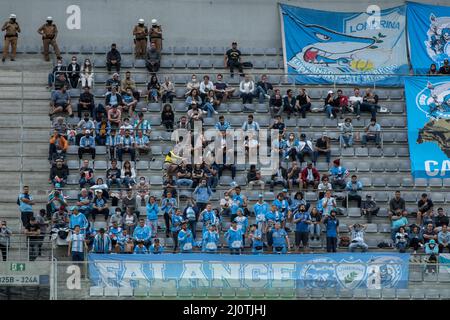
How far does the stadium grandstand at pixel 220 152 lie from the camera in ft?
70.3

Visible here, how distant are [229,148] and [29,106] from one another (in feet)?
17.2

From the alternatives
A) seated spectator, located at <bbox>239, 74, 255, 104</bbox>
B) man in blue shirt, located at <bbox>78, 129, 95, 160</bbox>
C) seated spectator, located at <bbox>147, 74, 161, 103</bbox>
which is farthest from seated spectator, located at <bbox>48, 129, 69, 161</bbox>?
seated spectator, located at <bbox>239, 74, 255, 104</bbox>

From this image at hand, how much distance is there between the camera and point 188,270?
20891mm

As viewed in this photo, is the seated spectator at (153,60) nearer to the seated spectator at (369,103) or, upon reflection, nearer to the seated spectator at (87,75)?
the seated spectator at (87,75)

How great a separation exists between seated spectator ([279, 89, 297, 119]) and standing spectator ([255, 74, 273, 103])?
545 mm

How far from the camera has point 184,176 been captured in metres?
26.5

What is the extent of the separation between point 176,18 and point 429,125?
745 cm

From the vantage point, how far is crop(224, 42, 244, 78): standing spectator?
30.4 metres

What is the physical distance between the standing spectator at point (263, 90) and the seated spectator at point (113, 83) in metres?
3.37

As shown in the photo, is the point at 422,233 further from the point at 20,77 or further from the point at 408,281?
the point at 20,77

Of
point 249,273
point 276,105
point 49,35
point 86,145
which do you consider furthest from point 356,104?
point 249,273

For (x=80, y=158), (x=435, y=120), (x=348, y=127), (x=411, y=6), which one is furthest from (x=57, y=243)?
(x=411, y=6)

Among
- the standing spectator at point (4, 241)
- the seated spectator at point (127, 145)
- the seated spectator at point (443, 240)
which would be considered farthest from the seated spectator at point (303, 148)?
the standing spectator at point (4, 241)

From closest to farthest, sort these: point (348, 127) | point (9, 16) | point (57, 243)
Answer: point (57, 243) < point (348, 127) < point (9, 16)
